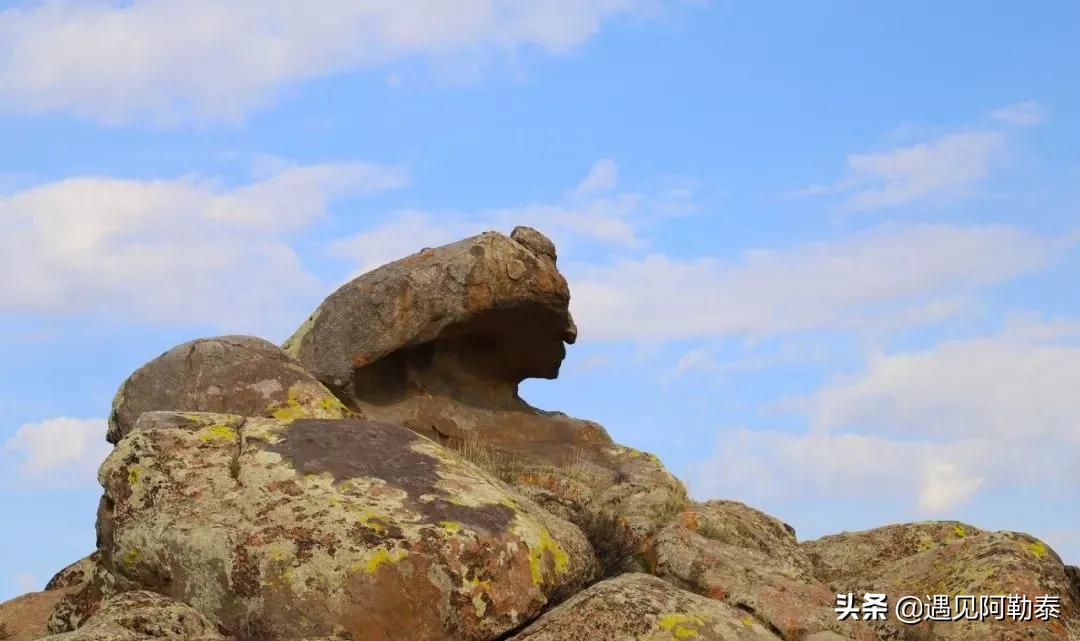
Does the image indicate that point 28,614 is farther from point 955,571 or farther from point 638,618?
point 955,571

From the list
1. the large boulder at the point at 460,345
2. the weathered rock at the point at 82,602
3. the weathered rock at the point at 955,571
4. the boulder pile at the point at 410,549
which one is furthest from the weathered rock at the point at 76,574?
the weathered rock at the point at 955,571

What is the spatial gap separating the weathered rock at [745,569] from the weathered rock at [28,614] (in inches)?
267

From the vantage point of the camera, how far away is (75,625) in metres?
12.9

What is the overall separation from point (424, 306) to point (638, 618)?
948cm

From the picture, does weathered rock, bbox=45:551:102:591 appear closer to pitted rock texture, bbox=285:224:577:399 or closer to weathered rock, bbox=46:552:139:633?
weathered rock, bbox=46:552:139:633

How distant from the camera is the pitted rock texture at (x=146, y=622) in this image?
876cm

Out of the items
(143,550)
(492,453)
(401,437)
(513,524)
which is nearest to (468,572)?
(513,524)

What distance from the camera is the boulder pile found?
10438 mm

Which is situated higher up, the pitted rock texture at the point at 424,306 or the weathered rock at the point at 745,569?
the pitted rock texture at the point at 424,306

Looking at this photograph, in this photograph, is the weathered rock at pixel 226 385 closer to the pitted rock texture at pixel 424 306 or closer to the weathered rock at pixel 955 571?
the pitted rock texture at pixel 424 306

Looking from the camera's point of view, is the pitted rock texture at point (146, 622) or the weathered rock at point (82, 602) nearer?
the pitted rock texture at point (146, 622)

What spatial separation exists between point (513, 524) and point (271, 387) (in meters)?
5.49

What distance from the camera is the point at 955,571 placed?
13.7 metres

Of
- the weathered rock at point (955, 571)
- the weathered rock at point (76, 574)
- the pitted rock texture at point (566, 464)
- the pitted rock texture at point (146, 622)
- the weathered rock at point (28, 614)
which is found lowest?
the pitted rock texture at point (146, 622)
